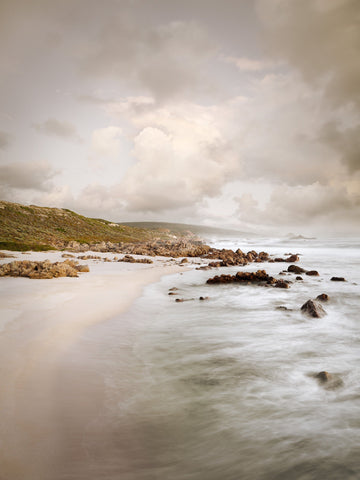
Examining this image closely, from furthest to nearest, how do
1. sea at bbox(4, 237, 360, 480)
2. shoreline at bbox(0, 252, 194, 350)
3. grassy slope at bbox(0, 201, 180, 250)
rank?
grassy slope at bbox(0, 201, 180, 250) < shoreline at bbox(0, 252, 194, 350) < sea at bbox(4, 237, 360, 480)

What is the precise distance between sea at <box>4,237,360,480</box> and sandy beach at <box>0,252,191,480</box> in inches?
4.4

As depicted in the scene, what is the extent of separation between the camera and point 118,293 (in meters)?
7.65

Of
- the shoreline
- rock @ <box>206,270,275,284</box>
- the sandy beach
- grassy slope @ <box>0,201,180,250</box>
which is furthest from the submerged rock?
grassy slope @ <box>0,201,180,250</box>

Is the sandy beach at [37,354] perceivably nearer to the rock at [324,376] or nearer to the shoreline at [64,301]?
the shoreline at [64,301]

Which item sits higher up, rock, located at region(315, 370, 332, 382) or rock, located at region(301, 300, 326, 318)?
rock, located at region(301, 300, 326, 318)

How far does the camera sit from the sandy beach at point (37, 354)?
193cm

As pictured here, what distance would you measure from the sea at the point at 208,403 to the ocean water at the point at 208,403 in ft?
0.03

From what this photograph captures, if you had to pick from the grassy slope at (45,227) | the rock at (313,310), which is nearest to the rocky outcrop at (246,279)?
the rock at (313,310)

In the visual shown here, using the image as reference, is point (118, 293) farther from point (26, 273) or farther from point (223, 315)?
point (26, 273)

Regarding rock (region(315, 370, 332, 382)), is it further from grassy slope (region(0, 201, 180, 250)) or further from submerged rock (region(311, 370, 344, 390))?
grassy slope (region(0, 201, 180, 250))

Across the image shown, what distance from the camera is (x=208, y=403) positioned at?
2734mm

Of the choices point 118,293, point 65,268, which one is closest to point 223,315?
point 118,293

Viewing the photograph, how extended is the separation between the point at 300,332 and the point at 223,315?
1.79m

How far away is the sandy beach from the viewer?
1927 mm
